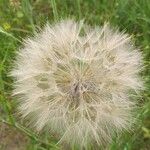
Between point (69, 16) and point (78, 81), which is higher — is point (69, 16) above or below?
above

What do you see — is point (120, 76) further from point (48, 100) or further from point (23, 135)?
point (23, 135)

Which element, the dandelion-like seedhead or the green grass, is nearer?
the dandelion-like seedhead

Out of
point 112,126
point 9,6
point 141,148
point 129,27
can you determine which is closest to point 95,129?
point 112,126

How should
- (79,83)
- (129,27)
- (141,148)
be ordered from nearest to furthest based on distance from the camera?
(79,83) < (141,148) < (129,27)

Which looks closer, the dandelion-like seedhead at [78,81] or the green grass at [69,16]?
the dandelion-like seedhead at [78,81]
